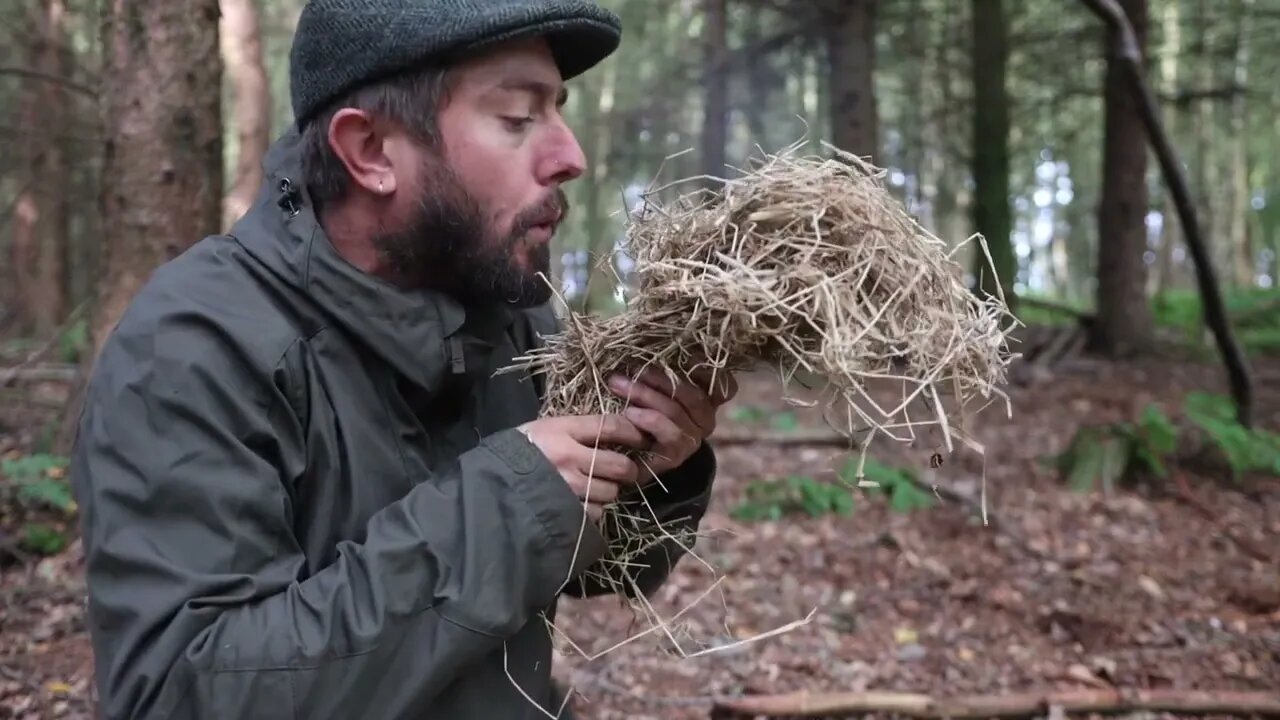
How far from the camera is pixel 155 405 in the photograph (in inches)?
58.9

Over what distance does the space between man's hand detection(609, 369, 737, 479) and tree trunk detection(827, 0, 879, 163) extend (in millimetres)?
8108

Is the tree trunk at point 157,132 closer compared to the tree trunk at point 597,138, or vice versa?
the tree trunk at point 157,132

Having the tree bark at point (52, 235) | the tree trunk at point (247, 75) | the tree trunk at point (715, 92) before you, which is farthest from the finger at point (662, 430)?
the tree trunk at point (715, 92)

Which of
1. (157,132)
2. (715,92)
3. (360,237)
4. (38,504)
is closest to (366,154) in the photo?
(360,237)

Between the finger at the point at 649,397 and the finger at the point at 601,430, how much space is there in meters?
0.05

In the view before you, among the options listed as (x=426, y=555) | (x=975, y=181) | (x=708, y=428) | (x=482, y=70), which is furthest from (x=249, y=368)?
(x=975, y=181)

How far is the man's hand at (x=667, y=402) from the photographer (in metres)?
1.73

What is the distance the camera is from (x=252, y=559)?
148 cm

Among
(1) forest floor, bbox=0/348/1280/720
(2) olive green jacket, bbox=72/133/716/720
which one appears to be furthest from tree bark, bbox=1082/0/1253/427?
(2) olive green jacket, bbox=72/133/716/720

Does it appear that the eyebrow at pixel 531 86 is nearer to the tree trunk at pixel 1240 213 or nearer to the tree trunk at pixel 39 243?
the tree trunk at pixel 39 243

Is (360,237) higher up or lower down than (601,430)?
higher up

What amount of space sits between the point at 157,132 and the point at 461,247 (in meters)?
Result: 2.54

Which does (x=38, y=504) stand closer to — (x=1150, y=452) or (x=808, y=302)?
(x=808, y=302)

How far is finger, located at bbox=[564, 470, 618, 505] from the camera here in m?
1.65
